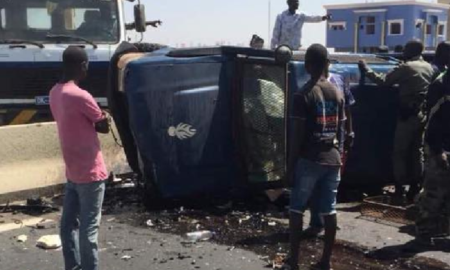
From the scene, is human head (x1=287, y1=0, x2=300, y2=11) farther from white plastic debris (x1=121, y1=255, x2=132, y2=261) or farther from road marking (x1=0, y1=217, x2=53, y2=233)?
white plastic debris (x1=121, y1=255, x2=132, y2=261)

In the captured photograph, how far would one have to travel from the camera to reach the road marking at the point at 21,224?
6105 millimetres

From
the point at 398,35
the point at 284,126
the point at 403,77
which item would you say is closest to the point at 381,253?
the point at 284,126

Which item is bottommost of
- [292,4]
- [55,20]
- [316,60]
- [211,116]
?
[211,116]

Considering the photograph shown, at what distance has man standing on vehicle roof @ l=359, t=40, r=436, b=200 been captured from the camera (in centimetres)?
670

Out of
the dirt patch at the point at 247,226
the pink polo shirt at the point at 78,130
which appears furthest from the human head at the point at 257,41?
the pink polo shirt at the point at 78,130

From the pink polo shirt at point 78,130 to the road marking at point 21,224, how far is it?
2101 millimetres

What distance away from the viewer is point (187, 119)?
6.44 m

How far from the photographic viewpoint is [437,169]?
5.58 metres

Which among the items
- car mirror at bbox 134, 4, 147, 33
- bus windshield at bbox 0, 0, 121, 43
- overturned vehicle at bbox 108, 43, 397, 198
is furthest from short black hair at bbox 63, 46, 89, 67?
car mirror at bbox 134, 4, 147, 33

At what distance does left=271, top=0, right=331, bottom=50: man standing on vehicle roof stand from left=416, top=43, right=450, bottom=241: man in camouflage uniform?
4063 millimetres

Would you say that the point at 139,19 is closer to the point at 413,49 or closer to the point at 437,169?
the point at 413,49

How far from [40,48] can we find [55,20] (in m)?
0.49

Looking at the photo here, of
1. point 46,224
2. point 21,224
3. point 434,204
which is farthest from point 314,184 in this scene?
point 21,224

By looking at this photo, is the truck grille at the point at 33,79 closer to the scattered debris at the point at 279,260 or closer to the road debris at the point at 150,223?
the road debris at the point at 150,223
